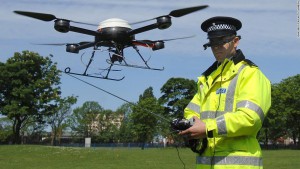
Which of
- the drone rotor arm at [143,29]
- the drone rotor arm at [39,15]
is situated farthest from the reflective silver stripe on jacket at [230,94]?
the drone rotor arm at [143,29]

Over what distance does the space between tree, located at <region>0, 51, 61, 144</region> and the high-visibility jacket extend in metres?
57.7

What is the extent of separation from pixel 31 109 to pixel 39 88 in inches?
120

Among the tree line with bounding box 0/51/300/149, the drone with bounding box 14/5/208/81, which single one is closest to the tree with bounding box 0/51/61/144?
the tree line with bounding box 0/51/300/149

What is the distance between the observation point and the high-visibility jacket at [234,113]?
4254 mm

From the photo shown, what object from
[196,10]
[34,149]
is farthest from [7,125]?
[196,10]

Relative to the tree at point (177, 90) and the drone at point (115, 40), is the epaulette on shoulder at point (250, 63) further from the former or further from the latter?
the tree at point (177, 90)

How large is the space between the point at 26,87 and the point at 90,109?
285ft

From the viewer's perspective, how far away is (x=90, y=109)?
148 m

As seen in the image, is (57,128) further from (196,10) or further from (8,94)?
(196,10)

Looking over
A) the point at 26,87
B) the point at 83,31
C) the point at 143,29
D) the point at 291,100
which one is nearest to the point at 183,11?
the point at 143,29

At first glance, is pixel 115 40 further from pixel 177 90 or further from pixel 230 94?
pixel 177 90

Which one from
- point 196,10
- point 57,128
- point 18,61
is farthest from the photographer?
Answer: point 57,128

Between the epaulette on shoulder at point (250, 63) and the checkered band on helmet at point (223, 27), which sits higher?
the checkered band on helmet at point (223, 27)

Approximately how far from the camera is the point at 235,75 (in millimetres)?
4582
